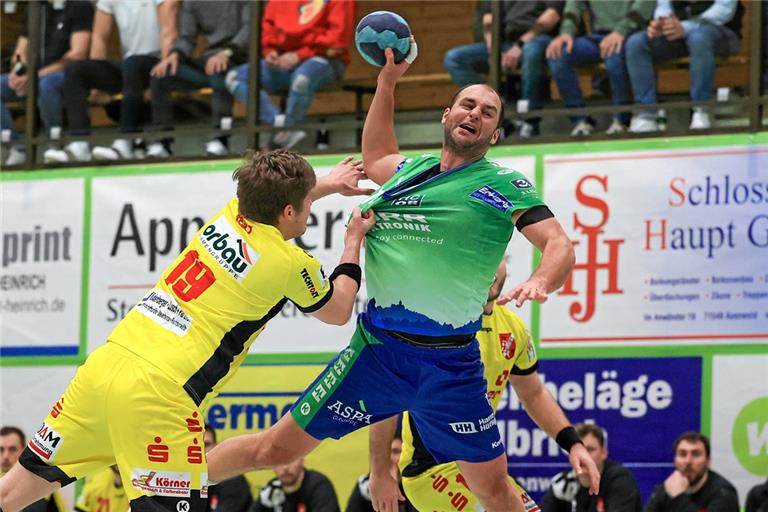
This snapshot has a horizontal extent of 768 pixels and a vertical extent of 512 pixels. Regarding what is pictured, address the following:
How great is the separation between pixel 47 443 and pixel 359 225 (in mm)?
1818

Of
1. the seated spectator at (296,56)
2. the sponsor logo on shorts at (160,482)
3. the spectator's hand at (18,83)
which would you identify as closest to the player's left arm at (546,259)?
the sponsor logo on shorts at (160,482)

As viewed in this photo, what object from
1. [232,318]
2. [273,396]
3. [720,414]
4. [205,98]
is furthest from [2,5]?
[232,318]

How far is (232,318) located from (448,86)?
705 centimetres

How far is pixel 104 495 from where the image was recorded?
11.9 metres

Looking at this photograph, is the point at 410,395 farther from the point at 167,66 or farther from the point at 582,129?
the point at 167,66

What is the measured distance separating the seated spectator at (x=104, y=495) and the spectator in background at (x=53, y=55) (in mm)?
3674

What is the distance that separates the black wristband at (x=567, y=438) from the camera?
25.1ft

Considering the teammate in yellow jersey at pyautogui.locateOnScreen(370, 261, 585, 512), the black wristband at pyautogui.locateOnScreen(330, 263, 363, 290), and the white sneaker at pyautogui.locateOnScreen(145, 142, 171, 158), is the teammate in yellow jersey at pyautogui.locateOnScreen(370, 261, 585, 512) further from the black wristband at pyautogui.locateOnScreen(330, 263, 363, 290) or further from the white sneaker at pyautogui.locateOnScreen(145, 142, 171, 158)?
the white sneaker at pyautogui.locateOnScreen(145, 142, 171, 158)

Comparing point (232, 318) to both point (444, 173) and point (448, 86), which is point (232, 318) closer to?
point (444, 173)

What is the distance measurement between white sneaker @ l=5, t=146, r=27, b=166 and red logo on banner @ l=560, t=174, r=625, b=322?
5.78 m

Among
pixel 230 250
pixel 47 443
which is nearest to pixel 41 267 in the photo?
pixel 47 443

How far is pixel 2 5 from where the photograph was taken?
14.6 m

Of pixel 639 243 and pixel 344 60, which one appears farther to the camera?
pixel 344 60

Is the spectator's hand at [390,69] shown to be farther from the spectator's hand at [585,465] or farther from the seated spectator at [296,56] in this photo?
A: the seated spectator at [296,56]
